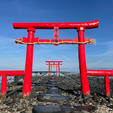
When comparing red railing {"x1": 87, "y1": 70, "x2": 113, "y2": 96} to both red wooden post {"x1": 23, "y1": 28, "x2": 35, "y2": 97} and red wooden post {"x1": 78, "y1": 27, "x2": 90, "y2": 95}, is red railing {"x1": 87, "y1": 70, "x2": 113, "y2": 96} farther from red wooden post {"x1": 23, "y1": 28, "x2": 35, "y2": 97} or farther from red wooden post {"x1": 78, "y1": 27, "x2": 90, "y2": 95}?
red wooden post {"x1": 23, "y1": 28, "x2": 35, "y2": 97}

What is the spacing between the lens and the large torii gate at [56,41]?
18.4 feet

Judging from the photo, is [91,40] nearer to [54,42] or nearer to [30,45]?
[54,42]

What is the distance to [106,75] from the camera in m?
5.50

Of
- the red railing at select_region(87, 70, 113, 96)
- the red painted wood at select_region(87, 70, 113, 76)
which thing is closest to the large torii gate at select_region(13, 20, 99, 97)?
the red painted wood at select_region(87, 70, 113, 76)

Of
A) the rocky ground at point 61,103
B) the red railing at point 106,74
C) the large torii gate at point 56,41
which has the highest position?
the large torii gate at point 56,41

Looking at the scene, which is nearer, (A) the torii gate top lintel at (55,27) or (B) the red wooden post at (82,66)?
(B) the red wooden post at (82,66)

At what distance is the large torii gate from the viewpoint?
221 inches

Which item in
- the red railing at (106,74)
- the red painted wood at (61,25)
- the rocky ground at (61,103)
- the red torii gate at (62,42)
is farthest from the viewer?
the red painted wood at (61,25)

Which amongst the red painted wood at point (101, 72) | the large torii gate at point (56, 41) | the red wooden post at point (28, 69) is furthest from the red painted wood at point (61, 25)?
the red painted wood at point (101, 72)

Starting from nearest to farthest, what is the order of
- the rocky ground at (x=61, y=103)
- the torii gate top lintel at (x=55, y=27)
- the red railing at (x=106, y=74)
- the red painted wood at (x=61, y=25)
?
the rocky ground at (x=61, y=103) → the red railing at (x=106, y=74) → the torii gate top lintel at (x=55, y=27) → the red painted wood at (x=61, y=25)

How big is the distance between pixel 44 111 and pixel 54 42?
10.8 feet

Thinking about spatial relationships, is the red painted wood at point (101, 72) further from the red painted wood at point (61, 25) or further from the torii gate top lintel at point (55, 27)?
the red painted wood at point (61, 25)

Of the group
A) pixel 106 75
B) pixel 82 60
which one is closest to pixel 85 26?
pixel 82 60

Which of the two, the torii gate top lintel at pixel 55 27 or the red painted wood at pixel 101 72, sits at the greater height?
the torii gate top lintel at pixel 55 27
